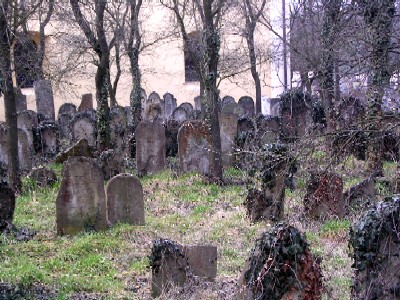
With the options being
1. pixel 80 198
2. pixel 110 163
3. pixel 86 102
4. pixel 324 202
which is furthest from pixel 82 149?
pixel 86 102

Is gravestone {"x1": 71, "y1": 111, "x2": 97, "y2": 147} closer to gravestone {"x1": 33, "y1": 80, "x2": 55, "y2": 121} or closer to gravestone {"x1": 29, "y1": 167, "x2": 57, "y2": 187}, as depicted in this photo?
gravestone {"x1": 29, "y1": 167, "x2": 57, "y2": 187}

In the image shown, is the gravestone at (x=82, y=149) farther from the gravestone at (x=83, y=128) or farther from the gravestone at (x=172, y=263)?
the gravestone at (x=172, y=263)

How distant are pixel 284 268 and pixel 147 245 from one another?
3.36 meters

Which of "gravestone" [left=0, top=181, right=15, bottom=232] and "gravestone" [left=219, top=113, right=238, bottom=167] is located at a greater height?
"gravestone" [left=219, top=113, right=238, bottom=167]

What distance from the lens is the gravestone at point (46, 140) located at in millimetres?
14828

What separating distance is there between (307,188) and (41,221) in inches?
151

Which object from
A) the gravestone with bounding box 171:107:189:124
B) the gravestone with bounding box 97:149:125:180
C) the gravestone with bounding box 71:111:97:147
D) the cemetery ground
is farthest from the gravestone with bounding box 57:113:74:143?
the cemetery ground

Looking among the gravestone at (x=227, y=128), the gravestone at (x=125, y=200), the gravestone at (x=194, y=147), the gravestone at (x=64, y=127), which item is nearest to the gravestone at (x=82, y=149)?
the gravestone at (x=194, y=147)

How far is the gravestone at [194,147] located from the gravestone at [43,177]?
2.53 m

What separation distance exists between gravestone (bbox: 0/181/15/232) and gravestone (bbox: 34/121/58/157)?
667 cm

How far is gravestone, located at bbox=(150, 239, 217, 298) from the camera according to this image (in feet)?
19.3

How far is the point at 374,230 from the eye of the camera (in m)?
4.46

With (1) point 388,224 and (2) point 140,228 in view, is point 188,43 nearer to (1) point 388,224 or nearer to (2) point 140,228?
(2) point 140,228

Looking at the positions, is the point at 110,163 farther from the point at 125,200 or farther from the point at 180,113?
the point at 180,113
